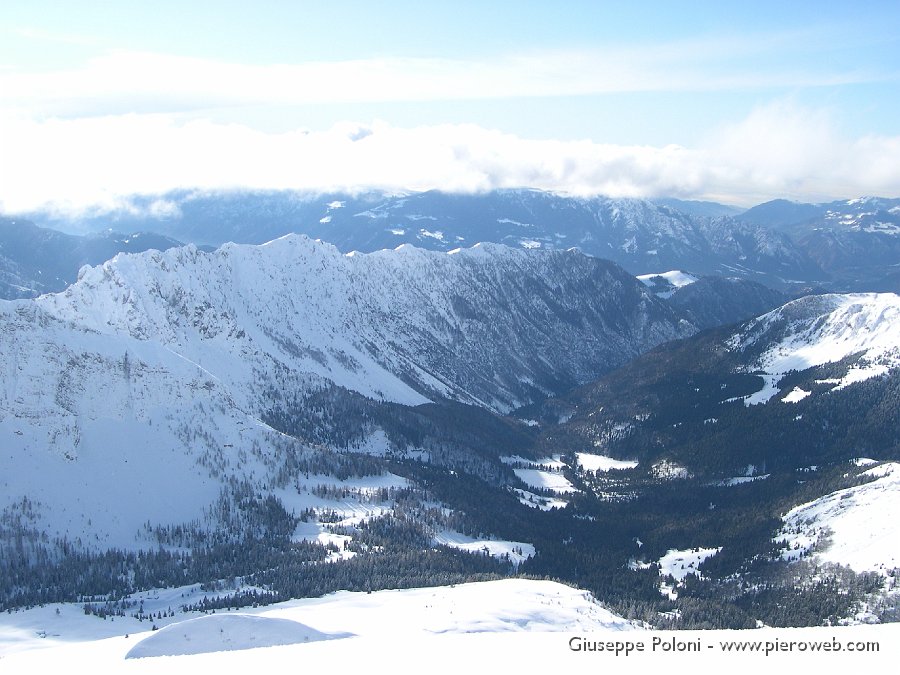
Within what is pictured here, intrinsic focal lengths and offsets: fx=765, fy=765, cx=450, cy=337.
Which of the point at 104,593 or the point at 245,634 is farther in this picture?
the point at 104,593

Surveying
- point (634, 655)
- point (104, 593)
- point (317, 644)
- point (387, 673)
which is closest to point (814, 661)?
point (634, 655)

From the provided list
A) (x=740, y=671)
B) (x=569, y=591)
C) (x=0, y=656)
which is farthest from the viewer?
(x=569, y=591)

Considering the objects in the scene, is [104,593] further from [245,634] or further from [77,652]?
[245,634]

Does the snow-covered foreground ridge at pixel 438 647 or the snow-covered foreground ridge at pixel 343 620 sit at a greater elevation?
the snow-covered foreground ridge at pixel 438 647

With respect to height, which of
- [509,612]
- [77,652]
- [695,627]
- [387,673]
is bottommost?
[695,627]

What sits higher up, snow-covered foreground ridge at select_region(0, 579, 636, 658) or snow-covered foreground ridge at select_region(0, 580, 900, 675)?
snow-covered foreground ridge at select_region(0, 580, 900, 675)

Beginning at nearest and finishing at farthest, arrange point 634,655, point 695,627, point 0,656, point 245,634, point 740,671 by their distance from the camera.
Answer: point 740,671 → point 634,655 → point 245,634 → point 0,656 → point 695,627

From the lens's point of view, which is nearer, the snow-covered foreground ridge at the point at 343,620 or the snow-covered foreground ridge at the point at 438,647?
the snow-covered foreground ridge at the point at 438,647

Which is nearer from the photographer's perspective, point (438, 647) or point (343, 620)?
point (438, 647)

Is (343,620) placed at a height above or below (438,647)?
below

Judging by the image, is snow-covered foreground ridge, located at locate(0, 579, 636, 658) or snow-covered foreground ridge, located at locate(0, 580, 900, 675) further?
snow-covered foreground ridge, located at locate(0, 579, 636, 658)

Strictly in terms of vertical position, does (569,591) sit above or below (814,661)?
below
